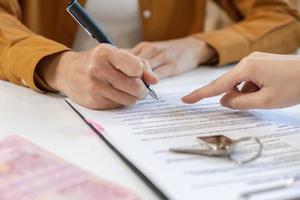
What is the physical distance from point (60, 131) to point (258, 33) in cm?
71

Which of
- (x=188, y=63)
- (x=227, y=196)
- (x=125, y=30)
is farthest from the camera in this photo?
(x=125, y=30)

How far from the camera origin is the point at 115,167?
552 millimetres

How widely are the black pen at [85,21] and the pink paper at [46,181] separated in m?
0.26

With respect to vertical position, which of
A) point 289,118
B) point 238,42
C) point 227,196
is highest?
point 227,196

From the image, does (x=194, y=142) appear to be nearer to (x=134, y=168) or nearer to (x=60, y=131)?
(x=134, y=168)

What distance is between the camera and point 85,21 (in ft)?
2.53

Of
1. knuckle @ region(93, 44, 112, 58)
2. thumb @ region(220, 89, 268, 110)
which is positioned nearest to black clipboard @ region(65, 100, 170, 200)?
knuckle @ region(93, 44, 112, 58)

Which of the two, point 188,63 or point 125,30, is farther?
point 125,30

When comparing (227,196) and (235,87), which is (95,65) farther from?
(227,196)

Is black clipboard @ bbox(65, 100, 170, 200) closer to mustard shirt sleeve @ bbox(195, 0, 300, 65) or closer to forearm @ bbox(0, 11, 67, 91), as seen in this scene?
forearm @ bbox(0, 11, 67, 91)

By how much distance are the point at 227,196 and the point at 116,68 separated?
322 millimetres

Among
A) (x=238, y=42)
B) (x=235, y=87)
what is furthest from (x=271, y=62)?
(x=238, y=42)

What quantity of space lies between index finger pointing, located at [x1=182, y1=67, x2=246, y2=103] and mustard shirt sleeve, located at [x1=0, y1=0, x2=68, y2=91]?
26cm

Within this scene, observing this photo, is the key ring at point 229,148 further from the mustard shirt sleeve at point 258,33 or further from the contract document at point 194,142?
the mustard shirt sleeve at point 258,33
